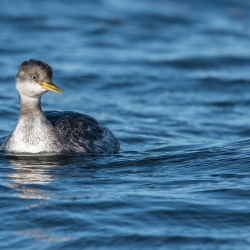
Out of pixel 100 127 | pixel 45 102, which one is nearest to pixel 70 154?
pixel 100 127

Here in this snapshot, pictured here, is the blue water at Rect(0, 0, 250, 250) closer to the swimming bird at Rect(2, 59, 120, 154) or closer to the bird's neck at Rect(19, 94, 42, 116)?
the swimming bird at Rect(2, 59, 120, 154)

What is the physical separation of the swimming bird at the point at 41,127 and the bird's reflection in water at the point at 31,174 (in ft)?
0.58

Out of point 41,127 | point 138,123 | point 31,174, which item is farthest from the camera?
point 138,123

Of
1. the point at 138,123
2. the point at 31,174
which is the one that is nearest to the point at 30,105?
the point at 31,174

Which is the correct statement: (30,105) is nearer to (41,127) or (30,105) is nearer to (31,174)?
A: (41,127)

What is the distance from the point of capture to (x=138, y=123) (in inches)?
614

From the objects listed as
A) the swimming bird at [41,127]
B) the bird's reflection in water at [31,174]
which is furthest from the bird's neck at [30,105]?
the bird's reflection in water at [31,174]

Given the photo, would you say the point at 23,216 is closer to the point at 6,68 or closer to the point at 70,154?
the point at 70,154

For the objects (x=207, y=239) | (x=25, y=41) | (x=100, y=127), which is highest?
(x=25, y=41)

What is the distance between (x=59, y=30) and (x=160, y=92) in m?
6.33

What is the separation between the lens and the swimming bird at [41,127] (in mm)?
11719

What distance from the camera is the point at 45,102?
666 inches

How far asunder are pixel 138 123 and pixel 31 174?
482 centimetres

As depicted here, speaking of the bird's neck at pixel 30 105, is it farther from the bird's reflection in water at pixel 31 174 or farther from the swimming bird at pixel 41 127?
the bird's reflection in water at pixel 31 174
